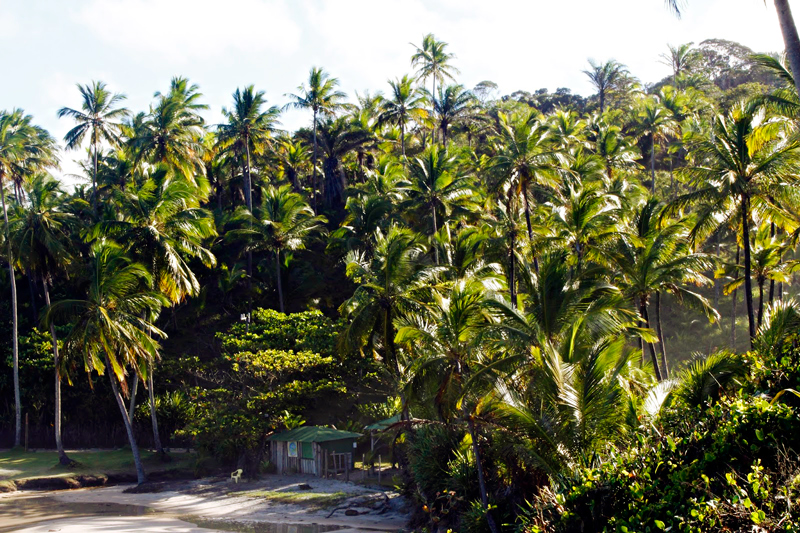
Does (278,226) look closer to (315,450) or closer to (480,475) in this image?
(315,450)

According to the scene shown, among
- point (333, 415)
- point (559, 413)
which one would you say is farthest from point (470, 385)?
point (333, 415)

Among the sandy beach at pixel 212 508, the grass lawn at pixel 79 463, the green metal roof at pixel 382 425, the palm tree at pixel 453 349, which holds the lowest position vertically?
the sandy beach at pixel 212 508

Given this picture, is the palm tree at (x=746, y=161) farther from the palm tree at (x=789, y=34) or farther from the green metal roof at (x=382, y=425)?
the green metal roof at (x=382, y=425)

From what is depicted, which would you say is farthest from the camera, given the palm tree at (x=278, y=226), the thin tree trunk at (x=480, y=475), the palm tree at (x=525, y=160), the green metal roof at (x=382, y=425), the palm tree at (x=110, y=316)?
the palm tree at (x=278, y=226)

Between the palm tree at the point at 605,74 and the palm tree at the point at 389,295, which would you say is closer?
the palm tree at the point at 389,295

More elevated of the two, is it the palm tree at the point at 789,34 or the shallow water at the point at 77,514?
the palm tree at the point at 789,34

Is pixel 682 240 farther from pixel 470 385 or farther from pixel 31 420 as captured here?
pixel 31 420

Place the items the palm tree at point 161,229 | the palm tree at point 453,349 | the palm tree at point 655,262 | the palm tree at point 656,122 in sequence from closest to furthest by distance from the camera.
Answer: the palm tree at point 453,349, the palm tree at point 655,262, the palm tree at point 161,229, the palm tree at point 656,122

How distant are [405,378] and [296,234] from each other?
662 inches

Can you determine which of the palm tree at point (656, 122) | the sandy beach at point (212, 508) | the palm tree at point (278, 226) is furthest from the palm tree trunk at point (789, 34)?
the palm tree at point (656, 122)

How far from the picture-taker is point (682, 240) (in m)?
23.6

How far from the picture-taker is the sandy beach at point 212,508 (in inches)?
772

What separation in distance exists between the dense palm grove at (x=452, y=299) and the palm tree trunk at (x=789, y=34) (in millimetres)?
4720

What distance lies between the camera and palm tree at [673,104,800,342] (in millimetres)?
16375
